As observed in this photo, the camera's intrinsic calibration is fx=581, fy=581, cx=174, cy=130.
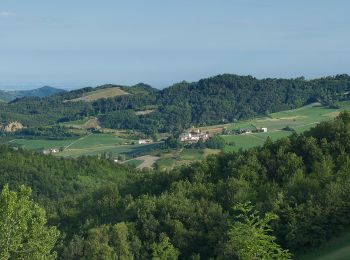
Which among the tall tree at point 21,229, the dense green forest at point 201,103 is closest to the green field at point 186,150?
the dense green forest at point 201,103

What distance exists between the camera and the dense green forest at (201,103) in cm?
14412

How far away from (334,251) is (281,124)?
81.4 meters

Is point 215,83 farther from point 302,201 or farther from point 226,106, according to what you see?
point 302,201

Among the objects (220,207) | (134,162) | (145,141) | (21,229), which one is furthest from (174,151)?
(21,229)

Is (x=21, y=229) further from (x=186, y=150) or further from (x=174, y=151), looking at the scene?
(x=174, y=151)

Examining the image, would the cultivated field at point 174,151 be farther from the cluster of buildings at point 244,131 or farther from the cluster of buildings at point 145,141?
the cluster of buildings at point 145,141

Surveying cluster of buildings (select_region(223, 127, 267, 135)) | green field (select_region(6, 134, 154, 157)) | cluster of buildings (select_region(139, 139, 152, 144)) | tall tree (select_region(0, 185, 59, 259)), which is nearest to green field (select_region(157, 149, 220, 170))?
green field (select_region(6, 134, 154, 157))

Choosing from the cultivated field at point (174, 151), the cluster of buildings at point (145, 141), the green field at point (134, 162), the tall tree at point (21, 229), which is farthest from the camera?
the cluster of buildings at point (145, 141)

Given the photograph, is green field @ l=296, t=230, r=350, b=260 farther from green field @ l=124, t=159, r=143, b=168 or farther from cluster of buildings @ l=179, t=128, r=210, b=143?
cluster of buildings @ l=179, t=128, r=210, b=143

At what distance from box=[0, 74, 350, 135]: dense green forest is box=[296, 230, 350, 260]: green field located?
10074cm

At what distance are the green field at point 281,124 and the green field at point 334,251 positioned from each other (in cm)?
5637

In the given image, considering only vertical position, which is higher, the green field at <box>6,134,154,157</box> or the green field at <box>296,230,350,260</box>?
the green field at <box>296,230,350,260</box>

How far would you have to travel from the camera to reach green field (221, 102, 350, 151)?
90125 millimetres

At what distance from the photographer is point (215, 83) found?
180500mm
